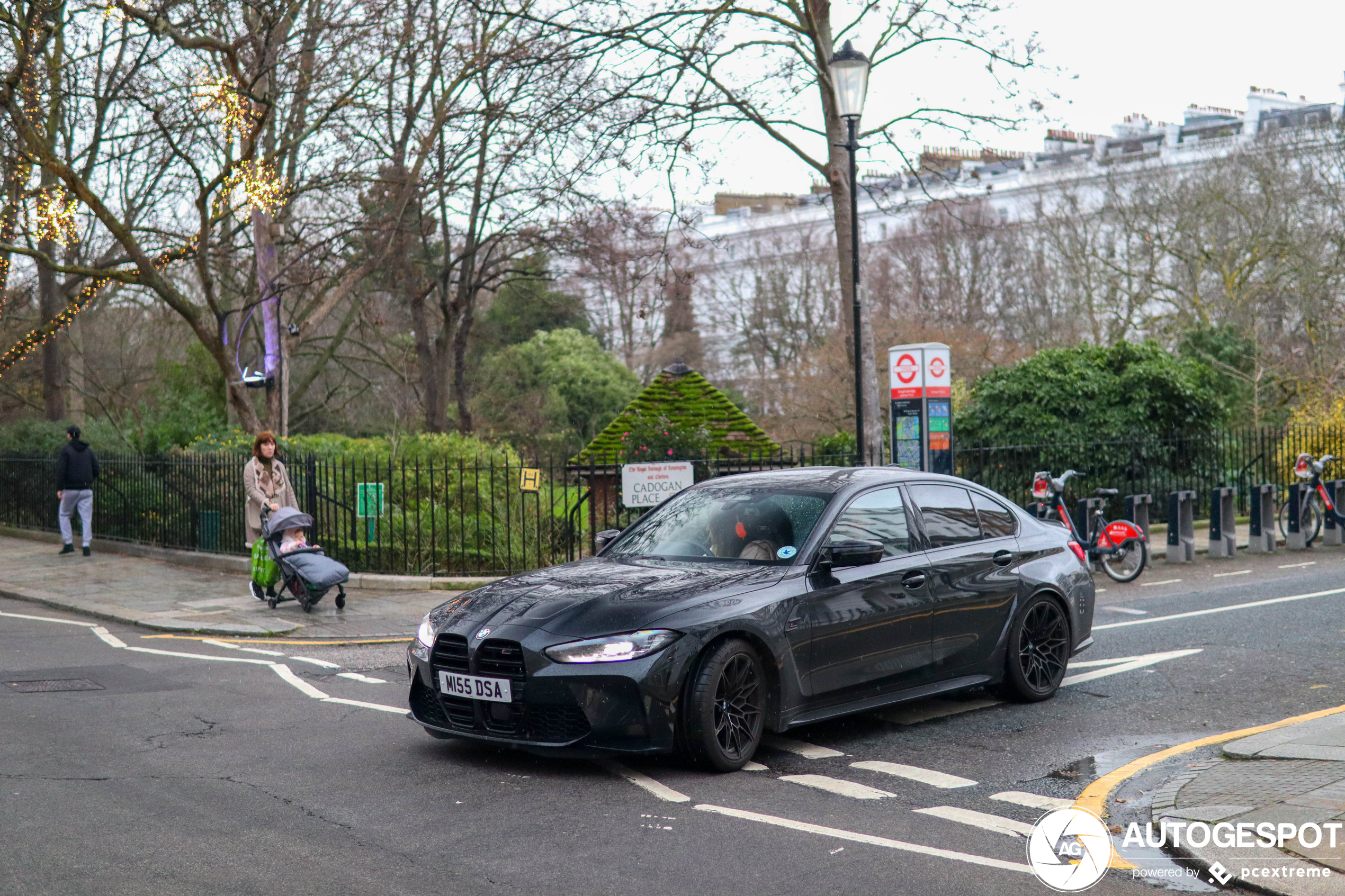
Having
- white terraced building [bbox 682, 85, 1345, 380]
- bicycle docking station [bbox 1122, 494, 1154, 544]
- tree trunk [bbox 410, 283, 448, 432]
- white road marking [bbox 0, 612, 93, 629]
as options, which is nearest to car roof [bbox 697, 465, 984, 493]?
white road marking [bbox 0, 612, 93, 629]

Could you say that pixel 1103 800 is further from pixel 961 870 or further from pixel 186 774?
pixel 186 774

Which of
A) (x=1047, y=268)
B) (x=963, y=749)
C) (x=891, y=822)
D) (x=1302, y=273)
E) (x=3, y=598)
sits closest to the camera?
(x=891, y=822)

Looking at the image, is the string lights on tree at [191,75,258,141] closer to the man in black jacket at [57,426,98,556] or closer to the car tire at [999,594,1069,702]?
the man in black jacket at [57,426,98,556]

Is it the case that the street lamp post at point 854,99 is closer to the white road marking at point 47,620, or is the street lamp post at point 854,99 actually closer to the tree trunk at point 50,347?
the white road marking at point 47,620

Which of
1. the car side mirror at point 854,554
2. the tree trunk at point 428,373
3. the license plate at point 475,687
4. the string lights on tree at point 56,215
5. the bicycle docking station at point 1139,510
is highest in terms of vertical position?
the string lights on tree at point 56,215

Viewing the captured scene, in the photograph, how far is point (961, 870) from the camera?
4832 millimetres

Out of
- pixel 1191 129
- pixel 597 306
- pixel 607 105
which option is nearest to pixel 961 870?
pixel 607 105

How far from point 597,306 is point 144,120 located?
29.2 metres

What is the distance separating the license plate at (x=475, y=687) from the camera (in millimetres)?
6176

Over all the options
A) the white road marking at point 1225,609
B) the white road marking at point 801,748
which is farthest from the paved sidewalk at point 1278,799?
the white road marking at point 1225,609

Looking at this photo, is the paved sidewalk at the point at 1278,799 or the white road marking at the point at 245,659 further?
the white road marking at the point at 245,659

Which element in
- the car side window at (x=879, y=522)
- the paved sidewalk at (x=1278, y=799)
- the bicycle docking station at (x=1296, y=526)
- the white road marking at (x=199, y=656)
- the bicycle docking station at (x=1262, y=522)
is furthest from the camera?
the bicycle docking station at (x=1296, y=526)

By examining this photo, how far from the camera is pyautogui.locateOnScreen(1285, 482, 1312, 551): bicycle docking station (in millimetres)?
17844
